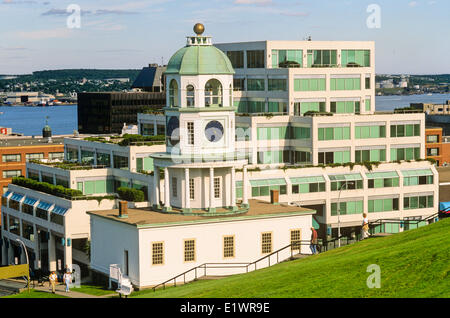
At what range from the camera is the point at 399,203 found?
103 metres

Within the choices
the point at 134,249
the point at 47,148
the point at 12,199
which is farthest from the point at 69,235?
the point at 47,148

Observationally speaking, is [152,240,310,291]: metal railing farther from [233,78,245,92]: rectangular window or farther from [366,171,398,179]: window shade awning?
[233,78,245,92]: rectangular window

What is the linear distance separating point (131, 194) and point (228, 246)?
24.6 m

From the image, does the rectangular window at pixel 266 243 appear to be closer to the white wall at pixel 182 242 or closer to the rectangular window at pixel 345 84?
the white wall at pixel 182 242

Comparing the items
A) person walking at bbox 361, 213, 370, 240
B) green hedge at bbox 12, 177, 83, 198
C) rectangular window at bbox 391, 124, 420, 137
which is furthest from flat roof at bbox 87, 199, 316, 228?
rectangular window at bbox 391, 124, 420, 137

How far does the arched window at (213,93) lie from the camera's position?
6881 cm

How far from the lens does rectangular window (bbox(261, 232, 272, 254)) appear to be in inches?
2675

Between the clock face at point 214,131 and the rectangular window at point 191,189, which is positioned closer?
the rectangular window at point 191,189

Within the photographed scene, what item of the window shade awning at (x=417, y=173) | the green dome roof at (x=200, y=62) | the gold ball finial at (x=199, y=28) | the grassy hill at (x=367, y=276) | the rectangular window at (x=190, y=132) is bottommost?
the window shade awning at (x=417, y=173)

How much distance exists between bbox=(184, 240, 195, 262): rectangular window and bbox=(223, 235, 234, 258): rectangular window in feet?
8.21

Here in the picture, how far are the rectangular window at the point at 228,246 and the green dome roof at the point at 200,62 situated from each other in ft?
40.9

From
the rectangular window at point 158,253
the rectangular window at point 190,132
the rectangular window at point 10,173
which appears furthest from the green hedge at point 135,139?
the rectangular window at point 10,173

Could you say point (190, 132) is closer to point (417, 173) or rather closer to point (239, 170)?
point (239, 170)
